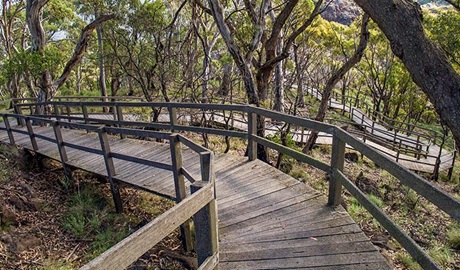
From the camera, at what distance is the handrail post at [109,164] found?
5.32m

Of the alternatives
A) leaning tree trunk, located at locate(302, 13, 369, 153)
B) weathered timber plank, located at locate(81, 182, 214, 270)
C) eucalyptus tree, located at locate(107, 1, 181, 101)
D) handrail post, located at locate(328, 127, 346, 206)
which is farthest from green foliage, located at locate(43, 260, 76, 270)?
eucalyptus tree, located at locate(107, 1, 181, 101)

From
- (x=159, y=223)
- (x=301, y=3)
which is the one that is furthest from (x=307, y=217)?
(x=301, y=3)

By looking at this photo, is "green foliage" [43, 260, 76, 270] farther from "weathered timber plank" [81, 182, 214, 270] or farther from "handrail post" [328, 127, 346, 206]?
"handrail post" [328, 127, 346, 206]

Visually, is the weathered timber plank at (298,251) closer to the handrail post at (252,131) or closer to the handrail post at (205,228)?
the handrail post at (205,228)

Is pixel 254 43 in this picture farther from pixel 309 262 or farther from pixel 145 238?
pixel 145 238

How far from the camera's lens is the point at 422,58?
447cm

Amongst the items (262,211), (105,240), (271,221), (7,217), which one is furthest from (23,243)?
(271,221)

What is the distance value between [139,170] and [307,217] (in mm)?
3380

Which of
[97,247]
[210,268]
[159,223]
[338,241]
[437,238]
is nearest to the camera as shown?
[159,223]

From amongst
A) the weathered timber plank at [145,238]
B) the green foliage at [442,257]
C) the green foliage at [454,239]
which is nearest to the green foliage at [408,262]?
the green foliage at [442,257]

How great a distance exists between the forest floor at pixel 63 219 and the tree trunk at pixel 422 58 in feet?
13.8

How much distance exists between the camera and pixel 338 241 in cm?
333

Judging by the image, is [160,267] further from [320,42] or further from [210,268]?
[320,42]

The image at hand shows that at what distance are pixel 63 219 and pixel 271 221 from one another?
3.82m
